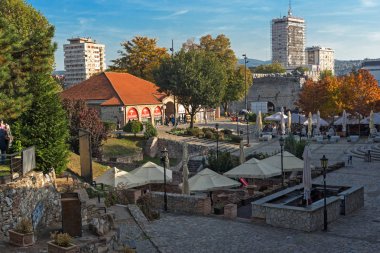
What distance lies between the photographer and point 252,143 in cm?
4256

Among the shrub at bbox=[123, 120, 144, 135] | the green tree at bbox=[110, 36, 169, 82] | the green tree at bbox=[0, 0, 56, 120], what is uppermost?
the green tree at bbox=[110, 36, 169, 82]

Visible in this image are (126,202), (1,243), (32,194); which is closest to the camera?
(1,243)

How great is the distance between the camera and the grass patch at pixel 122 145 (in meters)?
36.8

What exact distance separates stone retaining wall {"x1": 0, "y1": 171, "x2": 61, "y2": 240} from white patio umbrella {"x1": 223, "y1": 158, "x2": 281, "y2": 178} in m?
9.27

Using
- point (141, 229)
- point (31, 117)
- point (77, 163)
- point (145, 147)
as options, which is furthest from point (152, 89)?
point (141, 229)

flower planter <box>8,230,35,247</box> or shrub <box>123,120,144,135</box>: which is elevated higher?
shrub <box>123,120,144,135</box>

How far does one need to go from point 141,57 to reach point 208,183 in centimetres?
5163

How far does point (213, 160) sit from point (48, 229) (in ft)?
50.1

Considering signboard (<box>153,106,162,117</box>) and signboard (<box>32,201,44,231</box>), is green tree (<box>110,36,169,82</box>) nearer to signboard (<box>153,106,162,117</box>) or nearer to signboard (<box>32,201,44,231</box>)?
signboard (<box>153,106,162,117</box>)

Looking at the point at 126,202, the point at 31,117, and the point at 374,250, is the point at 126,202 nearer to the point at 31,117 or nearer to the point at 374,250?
the point at 31,117

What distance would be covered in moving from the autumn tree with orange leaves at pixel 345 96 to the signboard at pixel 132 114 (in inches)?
767

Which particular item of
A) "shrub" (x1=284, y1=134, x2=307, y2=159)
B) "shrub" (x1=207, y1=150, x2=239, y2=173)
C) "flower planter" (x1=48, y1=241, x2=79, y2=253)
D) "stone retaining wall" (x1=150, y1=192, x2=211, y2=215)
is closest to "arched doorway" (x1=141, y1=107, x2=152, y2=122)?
"shrub" (x1=284, y1=134, x2=307, y2=159)

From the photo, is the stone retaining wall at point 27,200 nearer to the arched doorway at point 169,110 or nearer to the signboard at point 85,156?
the signboard at point 85,156

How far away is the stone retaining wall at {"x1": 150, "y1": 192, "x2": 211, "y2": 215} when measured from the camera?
17.7 meters
